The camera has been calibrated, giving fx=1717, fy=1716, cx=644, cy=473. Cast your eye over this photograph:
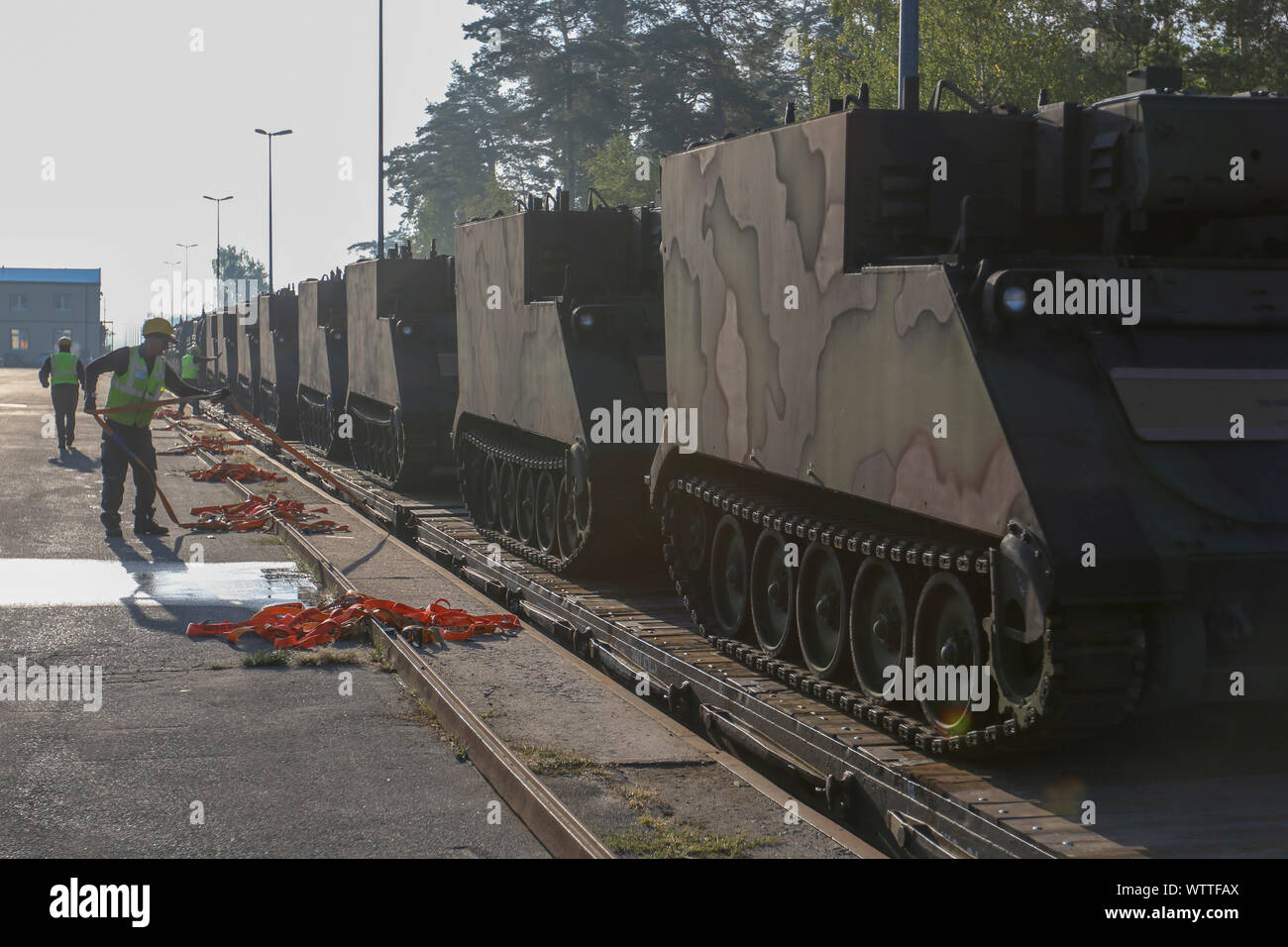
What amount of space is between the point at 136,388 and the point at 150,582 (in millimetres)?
3021

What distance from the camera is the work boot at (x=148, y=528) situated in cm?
1516

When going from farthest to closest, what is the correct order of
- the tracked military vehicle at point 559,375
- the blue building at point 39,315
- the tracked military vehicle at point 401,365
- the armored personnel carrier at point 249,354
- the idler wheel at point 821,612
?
the blue building at point 39,315 < the armored personnel carrier at point 249,354 < the tracked military vehicle at point 401,365 < the tracked military vehicle at point 559,375 < the idler wheel at point 821,612

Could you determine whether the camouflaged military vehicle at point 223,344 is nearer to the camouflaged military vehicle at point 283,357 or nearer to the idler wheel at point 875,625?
the camouflaged military vehicle at point 283,357

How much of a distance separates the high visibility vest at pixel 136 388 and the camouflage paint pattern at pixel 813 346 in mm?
6390

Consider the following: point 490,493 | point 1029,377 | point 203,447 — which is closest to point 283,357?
point 203,447

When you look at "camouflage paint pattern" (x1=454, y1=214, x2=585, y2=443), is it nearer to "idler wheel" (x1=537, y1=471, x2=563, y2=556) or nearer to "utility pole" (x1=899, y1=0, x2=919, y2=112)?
"idler wheel" (x1=537, y1=471, x2=563, y2=556)

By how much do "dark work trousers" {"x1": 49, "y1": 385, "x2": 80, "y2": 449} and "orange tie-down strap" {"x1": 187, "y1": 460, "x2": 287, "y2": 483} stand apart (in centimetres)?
512

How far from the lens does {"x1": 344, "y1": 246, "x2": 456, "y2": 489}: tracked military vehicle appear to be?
Result: 17.9m

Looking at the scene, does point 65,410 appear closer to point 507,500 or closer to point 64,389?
point 64,389

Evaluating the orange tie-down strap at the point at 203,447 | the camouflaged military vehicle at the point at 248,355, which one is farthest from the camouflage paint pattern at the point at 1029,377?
the camouflaged military vehicle at the point at 248,355

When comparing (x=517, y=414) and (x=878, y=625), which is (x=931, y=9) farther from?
(x=878, y=625)

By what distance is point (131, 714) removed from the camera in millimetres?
8180

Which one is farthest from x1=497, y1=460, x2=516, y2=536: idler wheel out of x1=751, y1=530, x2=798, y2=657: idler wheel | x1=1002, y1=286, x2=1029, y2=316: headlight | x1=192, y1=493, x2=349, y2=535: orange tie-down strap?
x1=1002, y1=286, x2=1029, y2=316: headlight
